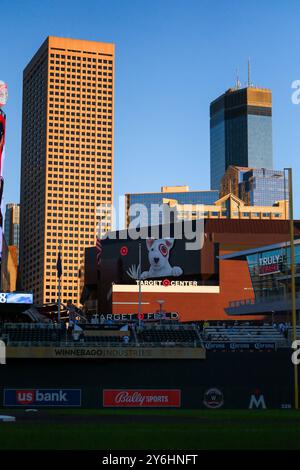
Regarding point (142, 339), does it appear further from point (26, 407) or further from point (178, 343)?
point (26, 407)

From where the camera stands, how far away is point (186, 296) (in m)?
132

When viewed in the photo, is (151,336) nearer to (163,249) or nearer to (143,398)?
(143,398)

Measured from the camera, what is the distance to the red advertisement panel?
52219mm

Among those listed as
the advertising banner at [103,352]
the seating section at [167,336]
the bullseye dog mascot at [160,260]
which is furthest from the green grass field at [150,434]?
the bullseye dog mascot at [160,260]

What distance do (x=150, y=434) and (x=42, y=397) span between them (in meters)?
23.8

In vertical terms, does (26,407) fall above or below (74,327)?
below

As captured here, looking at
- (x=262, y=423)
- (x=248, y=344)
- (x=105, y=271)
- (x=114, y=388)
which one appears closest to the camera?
(x=262, y=423)

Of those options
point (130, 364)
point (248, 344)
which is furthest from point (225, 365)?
point (130, 364)

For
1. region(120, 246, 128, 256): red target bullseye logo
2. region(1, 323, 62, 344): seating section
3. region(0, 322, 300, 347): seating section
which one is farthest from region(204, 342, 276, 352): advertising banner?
region(120, 246, 128, 256): red target bullseye logo

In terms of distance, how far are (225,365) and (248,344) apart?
2.84 meters

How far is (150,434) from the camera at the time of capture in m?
30.0

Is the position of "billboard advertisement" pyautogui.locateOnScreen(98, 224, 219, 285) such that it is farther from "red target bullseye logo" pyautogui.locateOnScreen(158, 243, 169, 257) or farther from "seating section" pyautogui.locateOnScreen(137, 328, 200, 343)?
"seating section" pyautogui.locateOnScreen(137, 328, 200, 343)

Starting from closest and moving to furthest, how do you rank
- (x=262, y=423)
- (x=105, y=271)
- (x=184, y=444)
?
(x=184, y=444) → (x=262, y=423) → (x=105, y=271)

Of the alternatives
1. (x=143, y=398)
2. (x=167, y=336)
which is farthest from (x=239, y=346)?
(x=143, y=398)
